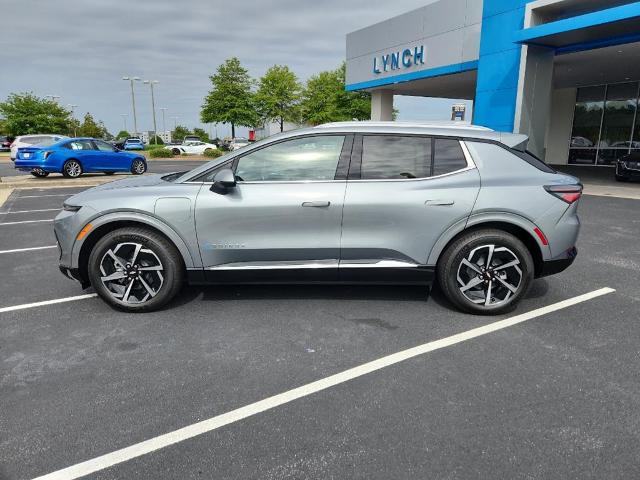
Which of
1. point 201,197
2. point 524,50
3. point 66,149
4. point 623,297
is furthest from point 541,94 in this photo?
point 66,149

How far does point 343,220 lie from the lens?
3879mm

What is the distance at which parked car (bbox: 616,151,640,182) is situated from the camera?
Result: 51.8 ft

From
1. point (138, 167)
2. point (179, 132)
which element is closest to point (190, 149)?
point (138, 167)

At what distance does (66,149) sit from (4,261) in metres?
12.7

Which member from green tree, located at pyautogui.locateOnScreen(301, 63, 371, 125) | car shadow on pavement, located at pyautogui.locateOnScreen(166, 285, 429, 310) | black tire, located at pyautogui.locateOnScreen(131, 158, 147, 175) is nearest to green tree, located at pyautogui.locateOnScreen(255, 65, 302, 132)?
green tree, located at pyautogui.locateOnScreen(301, 63, 371, 125)

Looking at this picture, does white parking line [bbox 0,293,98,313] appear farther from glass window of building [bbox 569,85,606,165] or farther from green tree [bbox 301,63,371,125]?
green tree [bbox 301,63,371,125]

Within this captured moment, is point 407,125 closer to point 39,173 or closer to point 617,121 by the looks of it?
point 39,173

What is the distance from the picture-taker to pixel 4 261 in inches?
235

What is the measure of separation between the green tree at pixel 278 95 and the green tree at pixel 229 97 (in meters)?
1.76

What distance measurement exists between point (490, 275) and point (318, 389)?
2023 mm

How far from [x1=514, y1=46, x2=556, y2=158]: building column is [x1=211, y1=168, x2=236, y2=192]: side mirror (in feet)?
43.3

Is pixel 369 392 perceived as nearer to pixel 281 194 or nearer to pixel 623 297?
pixel 281 194

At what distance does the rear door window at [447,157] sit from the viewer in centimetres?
398

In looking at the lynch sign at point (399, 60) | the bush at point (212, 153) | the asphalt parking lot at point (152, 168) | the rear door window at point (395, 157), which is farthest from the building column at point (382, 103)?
the rear door window at point (395, 157)
